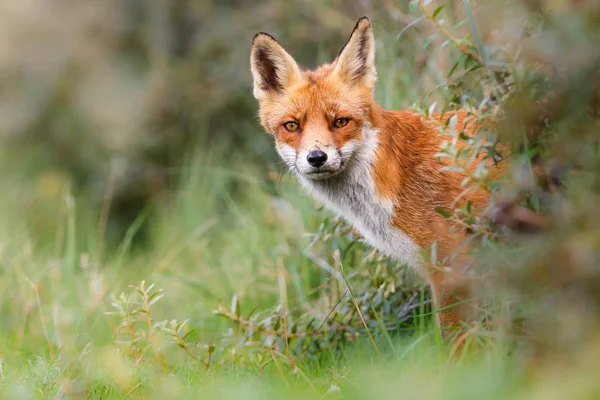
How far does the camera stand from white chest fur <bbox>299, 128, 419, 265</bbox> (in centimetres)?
448

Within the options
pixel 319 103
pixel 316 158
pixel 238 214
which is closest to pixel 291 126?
pixel 319 103

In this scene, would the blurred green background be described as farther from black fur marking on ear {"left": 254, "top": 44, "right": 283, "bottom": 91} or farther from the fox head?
black fur marking on ear {"left": 254, "top": 44, "right": 283, "bottom": 91}

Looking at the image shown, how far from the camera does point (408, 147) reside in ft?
15.4

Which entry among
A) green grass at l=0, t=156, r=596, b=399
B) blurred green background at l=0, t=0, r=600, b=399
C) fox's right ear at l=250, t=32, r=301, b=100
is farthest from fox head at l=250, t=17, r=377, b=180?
green grass at l=0, t=156, r=596, b=399

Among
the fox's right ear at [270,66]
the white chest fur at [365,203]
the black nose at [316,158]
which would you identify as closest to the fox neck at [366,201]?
the white chest fur at [365,203]

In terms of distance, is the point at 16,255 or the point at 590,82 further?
the point at 16,255

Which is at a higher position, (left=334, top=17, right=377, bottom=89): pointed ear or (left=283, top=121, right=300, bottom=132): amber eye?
(left=334, top=17, right=377, bottom=89): pointed ear

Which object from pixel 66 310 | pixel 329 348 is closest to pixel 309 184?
pixel 329 348

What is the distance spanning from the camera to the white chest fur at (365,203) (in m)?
4.48

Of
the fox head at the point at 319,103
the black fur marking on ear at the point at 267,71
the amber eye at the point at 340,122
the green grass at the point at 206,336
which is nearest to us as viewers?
the green grass at the point at 206,336

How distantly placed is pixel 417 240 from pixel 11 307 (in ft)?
10.9

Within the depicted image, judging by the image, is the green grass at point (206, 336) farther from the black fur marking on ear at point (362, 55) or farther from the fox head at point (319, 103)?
the black fur marking on ear at point (362, 55)

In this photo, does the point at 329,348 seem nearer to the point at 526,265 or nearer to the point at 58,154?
the point at 526,265

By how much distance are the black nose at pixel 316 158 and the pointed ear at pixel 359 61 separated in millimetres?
687
